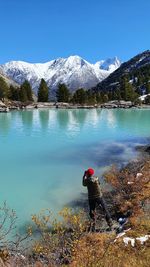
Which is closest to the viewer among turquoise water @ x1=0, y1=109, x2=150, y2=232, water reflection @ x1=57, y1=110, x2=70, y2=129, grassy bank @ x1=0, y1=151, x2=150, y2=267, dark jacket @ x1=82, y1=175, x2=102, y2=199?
grassy bank @ x1=0, y1=151, x2=150, y2=267

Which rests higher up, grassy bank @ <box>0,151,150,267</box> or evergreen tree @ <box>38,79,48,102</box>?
evergreen tree @ <box>38,79,48,102</box>

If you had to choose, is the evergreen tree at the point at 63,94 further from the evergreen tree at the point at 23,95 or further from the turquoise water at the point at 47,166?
the turquoise water at the point at 47,166

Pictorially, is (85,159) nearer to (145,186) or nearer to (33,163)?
(33,163)

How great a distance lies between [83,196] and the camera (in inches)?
871

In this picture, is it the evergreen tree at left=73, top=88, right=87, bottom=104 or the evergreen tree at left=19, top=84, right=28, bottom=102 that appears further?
the evergreen tree at left=73, top=88, right=87, bottom=104

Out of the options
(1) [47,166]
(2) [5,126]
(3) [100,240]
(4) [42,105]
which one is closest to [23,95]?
(4) [42,105]

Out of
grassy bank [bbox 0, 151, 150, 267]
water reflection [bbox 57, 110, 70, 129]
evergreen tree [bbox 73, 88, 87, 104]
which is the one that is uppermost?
evergreen tree [bbox 73, 88, 87, 104]

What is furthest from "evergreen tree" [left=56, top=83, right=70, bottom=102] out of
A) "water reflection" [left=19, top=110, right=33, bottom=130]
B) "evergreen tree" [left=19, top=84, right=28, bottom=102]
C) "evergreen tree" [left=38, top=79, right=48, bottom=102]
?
"water reflection" [left=19, top=110, right=33, bottom=130]

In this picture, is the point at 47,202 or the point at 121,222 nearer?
the point at 121,222

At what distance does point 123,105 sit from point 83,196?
6679 inches

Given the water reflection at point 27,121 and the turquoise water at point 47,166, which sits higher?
the water reflection at point 27,121

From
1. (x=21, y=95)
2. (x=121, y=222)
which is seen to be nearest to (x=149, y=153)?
(x=121, y=222)

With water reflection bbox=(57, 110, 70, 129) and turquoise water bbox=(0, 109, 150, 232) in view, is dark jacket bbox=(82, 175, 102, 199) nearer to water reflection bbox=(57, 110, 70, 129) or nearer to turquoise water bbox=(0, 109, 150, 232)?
turquoise water bbox=(0, 109, 150, 232)

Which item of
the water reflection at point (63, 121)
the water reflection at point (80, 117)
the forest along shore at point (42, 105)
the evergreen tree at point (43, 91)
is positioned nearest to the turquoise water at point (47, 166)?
the water reflection at point (63, 121)
